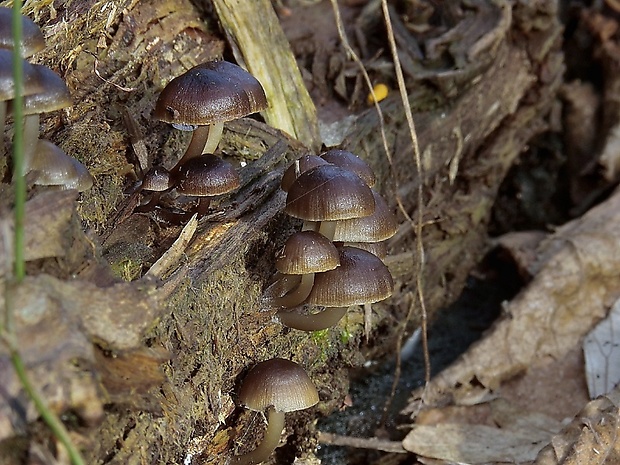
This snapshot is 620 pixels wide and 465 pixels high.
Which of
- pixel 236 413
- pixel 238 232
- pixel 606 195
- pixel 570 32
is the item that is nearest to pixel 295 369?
pixel 236 413

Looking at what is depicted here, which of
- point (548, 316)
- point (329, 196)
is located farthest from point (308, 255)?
point (548, 316)

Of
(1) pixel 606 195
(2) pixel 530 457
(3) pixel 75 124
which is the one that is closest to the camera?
(3) pixel 75 124

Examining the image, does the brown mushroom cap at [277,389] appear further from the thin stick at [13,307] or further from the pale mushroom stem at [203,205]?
the thin stick at [13,307]

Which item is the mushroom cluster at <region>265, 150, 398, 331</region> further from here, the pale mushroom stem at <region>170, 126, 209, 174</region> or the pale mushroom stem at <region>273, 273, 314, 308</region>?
the pale mushroom stem at <region>170, 126, 209, 174</region>

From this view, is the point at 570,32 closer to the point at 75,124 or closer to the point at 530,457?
the point at 530,457

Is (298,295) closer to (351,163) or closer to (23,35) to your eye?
(351,163)

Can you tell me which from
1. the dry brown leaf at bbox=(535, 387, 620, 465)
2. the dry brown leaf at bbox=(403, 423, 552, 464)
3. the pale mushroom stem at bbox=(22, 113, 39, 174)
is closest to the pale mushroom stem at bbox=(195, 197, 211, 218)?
the pale mushroom stem at bbox=(22, 113, 39, 174)

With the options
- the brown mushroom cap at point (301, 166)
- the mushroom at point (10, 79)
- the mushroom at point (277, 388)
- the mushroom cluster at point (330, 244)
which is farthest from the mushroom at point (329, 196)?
the mushroom at point (10, 79)
